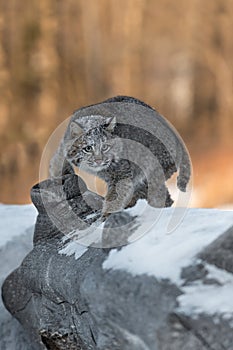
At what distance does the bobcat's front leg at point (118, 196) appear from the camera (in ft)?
8.95

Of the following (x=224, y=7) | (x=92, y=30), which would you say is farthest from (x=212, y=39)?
(x=92, y=30)

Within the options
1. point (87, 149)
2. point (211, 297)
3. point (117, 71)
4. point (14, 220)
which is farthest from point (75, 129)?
point (117, 71)

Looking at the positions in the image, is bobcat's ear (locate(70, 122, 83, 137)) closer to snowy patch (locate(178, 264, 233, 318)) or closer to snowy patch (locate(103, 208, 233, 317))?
snowy patch (locate(103, 208, 233, 317))

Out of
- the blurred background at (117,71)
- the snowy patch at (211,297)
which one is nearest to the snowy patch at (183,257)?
the snowy patch at (211,297)

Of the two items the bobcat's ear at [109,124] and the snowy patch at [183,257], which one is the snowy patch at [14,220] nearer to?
the bobcat's ear at [109,124]

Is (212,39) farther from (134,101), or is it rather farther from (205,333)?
(205,333)

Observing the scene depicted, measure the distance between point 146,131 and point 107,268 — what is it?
911 mm

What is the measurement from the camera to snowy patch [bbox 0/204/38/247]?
12.7ft

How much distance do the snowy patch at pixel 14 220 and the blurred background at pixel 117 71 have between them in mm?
4934

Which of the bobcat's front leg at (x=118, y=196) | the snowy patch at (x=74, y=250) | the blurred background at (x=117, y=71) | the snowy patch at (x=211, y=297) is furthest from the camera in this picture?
the blurred background at (x=117, y=71)

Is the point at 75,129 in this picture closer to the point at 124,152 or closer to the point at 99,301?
the point at 124,152

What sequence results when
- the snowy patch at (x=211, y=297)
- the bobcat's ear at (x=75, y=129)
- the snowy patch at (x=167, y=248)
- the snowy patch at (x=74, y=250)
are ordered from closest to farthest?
the snowy patch at (x=211, y=297) < the snowy patch at (x=167, y=248) < the snowy patch at (x=74, y=250) < the bobcat's ear at (x=75, y=129)

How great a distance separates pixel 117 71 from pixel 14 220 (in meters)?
6.09

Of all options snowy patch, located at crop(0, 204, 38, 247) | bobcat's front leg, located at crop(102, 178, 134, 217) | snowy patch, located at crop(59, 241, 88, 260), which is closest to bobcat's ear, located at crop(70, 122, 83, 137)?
bobcat's front leg, located at crop(102, 178, 134, 217)
